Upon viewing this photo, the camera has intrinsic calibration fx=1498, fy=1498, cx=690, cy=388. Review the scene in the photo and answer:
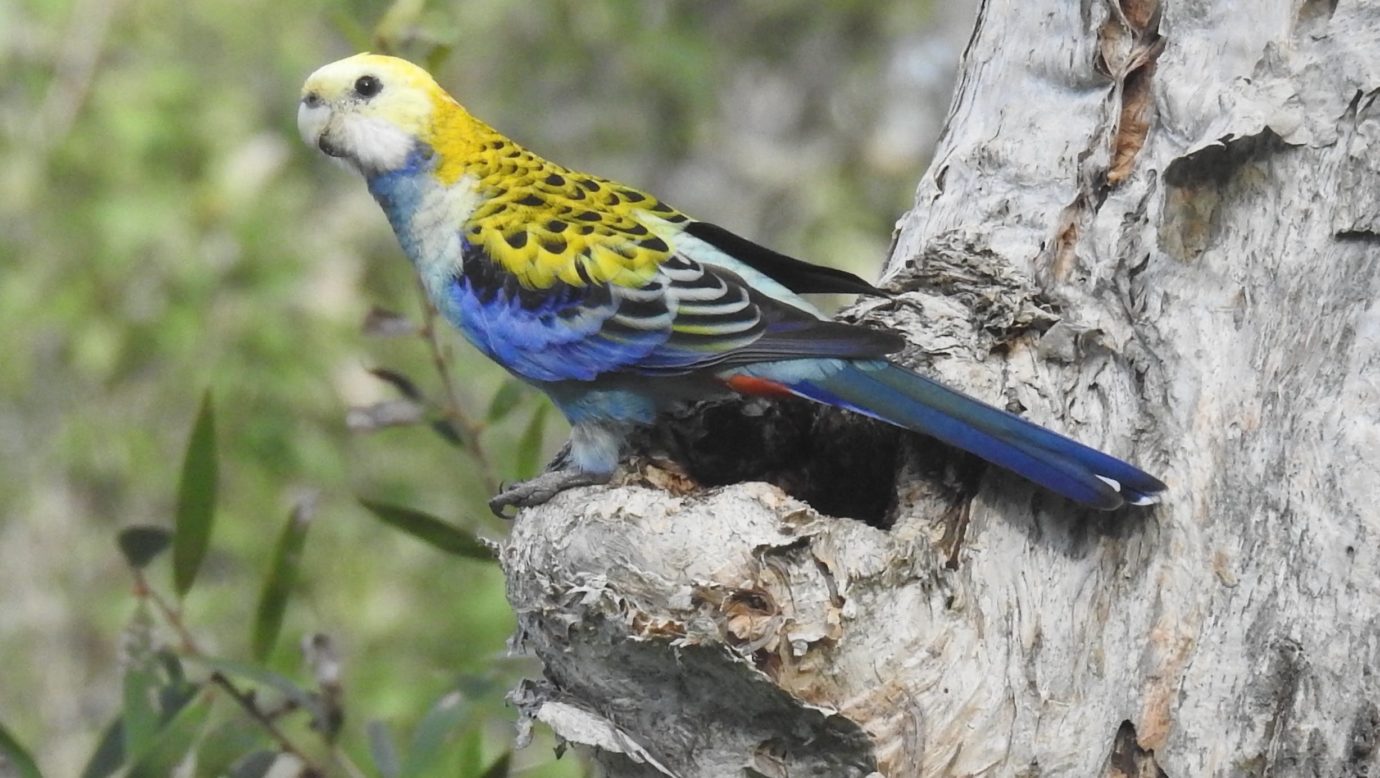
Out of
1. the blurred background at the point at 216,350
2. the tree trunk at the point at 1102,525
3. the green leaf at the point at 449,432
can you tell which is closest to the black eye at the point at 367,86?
the green leaf at the point at 449,432

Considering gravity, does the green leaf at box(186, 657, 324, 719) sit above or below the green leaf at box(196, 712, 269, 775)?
above

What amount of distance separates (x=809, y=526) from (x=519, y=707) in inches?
27.0

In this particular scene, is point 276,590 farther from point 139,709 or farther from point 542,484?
point 542,484

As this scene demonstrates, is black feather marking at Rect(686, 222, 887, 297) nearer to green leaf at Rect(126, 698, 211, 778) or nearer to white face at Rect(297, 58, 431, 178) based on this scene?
white face at Rect(297, 58, 431, 178)

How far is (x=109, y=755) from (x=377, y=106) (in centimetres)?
170

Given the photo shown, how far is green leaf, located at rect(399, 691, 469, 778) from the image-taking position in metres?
3.52

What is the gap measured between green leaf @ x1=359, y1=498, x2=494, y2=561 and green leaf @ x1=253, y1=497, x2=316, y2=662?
0.20 metres

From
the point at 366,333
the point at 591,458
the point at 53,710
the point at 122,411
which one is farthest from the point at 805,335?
the point at 53,710

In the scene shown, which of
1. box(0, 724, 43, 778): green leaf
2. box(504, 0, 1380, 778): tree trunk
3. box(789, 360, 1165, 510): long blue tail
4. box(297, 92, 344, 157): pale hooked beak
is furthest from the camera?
box(297, 92, 344, 157): pale hooked beak

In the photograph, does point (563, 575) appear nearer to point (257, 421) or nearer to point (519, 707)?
point (519, 707)

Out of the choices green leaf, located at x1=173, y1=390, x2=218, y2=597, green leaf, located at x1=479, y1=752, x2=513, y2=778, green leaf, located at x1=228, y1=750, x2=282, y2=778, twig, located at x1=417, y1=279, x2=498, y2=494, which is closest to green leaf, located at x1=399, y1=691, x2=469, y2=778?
green leaf, located at x1=479, y1=752, x2=513, y2=778

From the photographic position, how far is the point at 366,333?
3611mm

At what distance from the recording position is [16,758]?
11.0 feet

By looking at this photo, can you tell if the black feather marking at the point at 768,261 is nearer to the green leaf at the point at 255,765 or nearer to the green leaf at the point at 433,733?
the green leaf at the point at 433,733
